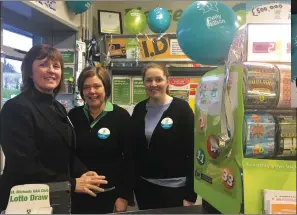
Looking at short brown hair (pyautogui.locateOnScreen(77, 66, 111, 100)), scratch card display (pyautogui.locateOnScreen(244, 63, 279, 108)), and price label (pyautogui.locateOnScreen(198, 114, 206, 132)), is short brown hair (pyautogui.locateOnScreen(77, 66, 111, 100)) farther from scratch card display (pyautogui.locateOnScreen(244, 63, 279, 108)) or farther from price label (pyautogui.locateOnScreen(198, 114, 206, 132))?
scratch card display (pyautogui.locateOnScreen(244, 63, 279, 108))

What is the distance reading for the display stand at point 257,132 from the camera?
0.85m

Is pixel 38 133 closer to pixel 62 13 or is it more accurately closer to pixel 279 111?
pixel 279 111

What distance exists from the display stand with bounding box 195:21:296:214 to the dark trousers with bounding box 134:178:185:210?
0.91 meters

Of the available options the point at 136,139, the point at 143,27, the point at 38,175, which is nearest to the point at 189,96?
the point at 143,27

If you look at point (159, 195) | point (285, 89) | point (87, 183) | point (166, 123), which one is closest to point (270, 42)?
point (285, 89)

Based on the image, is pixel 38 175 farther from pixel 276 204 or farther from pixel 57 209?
pixel 276 204

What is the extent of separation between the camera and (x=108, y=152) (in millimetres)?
1829

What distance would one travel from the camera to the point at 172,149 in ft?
6.25

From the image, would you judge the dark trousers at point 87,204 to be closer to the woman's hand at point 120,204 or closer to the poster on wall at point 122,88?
the woman's hand at point 120,204

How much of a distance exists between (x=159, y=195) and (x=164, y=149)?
0.30 metres

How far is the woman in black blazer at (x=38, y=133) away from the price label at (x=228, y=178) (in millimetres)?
801

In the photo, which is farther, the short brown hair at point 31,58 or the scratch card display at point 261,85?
the short brown hair at point 31,58

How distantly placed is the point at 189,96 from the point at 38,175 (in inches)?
103

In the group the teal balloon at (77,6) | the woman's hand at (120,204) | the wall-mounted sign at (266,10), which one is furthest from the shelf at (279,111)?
the teal balloon at (77,6)
